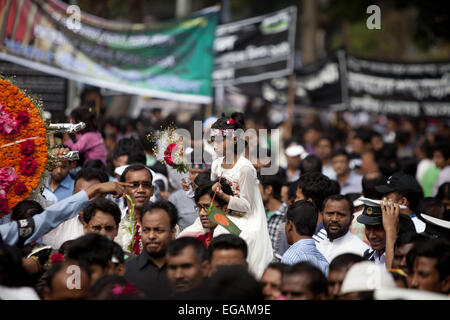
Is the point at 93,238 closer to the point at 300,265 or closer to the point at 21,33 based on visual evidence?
the point at 300,265

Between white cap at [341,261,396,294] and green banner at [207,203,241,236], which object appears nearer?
white cap at [341,261,396,294]

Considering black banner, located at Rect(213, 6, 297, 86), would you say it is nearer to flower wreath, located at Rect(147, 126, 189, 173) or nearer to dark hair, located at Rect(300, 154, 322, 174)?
dark hair, located at Rect(300, 154, 322, 174)

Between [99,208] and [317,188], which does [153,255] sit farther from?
[317,188]

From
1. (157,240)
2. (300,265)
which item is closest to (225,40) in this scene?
(157,240)

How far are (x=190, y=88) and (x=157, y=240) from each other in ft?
20.4

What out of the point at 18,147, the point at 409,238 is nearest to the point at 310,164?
the point at 409,238

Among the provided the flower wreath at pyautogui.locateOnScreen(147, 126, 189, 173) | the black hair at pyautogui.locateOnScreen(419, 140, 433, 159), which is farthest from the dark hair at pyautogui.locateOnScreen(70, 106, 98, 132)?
the black hair at pyautogui.locateOnScreen(419, 140, 433, 159)

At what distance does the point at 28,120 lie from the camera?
19.3ft

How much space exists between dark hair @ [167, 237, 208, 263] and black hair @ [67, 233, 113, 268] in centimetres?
40

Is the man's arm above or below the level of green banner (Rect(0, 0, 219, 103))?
below

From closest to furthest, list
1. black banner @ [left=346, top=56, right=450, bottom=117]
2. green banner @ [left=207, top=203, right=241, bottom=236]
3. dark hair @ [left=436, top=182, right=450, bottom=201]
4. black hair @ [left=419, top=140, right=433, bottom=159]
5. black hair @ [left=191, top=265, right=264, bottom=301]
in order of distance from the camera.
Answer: black hair @ [left=191, top=265, right=264, bottom=301] < green banner @ [left=207, top=203, right=241, bottom=236] < dark hair @ [left=436, top=182, right=450, bottom=201] < black hair @ [left=419, top=140, right=433, bottom=159] < black banner @ [left=346, top=56, right=450, bottom=117]

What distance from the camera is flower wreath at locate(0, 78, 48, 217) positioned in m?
5.70

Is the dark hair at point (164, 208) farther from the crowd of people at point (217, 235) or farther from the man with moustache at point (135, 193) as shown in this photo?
the man with moustache at point (135, 193)

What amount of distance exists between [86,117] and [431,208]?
3.86m
